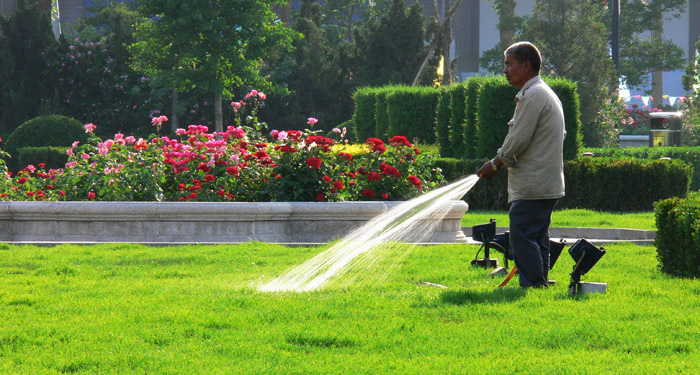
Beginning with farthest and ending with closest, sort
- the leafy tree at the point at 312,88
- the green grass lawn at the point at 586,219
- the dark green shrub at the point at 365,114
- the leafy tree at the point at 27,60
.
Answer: the leafy tree at the point at 312,88 < the leafy tree at the point at 27,60 < the dark green shrub at the point at 365,114 < the green grass lawn at the point at 586,219

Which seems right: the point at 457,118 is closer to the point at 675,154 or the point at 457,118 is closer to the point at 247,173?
the point at 675,154

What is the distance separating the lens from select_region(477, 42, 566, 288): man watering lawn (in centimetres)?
577

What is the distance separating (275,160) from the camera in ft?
33.7

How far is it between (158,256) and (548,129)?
3722mm

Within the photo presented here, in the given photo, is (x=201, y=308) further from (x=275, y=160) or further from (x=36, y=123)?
(x=36, y=123)

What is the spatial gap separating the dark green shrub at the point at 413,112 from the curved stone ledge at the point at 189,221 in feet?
35.5

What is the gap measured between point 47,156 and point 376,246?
1496cm

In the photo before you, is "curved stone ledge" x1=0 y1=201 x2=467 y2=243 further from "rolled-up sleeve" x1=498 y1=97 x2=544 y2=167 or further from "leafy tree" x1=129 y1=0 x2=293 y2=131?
"leafy tree" x1=129 y1=0 x2=293 y2=131

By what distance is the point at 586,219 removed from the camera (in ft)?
41.9

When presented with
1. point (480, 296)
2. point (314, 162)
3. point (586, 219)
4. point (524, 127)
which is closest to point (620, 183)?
point (586, 219)

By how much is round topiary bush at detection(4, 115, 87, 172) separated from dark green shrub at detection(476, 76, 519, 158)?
12325 mm

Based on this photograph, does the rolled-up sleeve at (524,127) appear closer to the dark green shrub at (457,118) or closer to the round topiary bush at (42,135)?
the dark green shrub at (457,118)

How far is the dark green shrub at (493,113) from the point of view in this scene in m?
15.8

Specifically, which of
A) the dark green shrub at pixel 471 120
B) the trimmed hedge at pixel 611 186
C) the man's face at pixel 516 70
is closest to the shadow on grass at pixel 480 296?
the man's face at pixel 516 70
